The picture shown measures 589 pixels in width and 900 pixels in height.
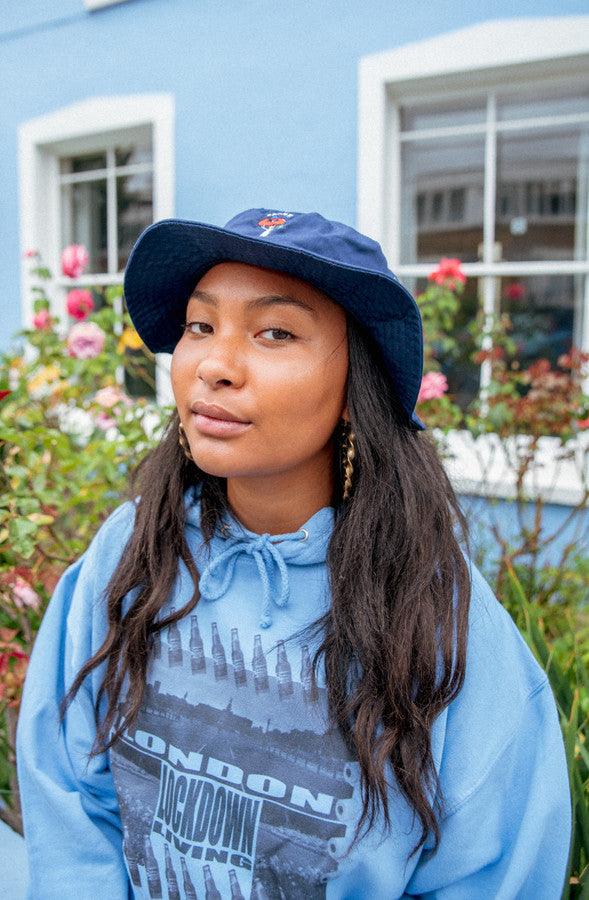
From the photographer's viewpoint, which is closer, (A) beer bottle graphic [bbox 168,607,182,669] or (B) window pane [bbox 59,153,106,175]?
(A) beer bottle graphic [bbox 168,607,182,669]

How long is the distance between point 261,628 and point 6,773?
116 cm

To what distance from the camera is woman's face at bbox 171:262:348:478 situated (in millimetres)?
1077

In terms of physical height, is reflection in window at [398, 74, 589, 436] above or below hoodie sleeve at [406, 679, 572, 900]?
above

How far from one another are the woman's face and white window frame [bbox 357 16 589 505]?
2195 millimetres

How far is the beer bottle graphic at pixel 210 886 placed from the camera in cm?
119

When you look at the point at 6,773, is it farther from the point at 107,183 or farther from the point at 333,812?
the point at 107,183

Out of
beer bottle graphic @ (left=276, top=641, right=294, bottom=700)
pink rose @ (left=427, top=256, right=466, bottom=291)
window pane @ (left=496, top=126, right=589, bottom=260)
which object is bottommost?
beer bottle graphic @ (left=276, top=641, right=294, bottom=700)

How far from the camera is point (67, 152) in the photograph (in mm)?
4945

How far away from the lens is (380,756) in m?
1.11

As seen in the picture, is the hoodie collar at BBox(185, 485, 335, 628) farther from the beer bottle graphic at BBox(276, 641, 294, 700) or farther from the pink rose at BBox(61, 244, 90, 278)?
the pink rose at BBox(61, 244, 90, 278)

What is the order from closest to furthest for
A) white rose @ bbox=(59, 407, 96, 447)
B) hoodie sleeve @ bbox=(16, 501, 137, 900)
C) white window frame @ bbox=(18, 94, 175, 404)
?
hoodie sleeve @ bbox=(16, 501, 137, 900), white rose @ bbox=(59, 407, 96, 447), white window frame @ bbox=(18, 94, 175, 404)

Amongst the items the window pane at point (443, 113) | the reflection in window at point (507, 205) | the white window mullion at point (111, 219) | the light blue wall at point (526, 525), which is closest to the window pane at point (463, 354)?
the reflection in window at point (507, 205)

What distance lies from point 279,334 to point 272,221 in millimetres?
161

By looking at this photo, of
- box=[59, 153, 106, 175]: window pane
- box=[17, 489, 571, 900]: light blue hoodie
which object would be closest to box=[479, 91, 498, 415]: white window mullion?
box=[59, 153, 106, 175]: window pane
